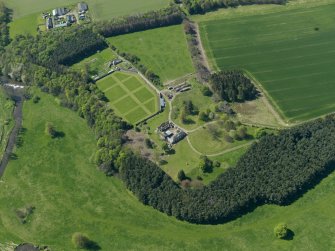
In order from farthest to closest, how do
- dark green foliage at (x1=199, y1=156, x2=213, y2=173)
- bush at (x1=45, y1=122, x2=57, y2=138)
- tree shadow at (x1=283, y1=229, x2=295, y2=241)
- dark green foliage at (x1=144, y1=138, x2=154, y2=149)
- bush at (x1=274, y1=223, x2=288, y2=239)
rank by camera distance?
bush at (x1=45, y1=122, x2=57, y2=138), dark green foliage at (x1=144, y1=138, x2=154, y2=149), dark green foliage at (x1=199, y1=156, x2=213, y2=173), tree shadow at (x1=283, y1=229, x2=295, y2=241), bush at (x1=274, y1=223, x2=288, y2=239)

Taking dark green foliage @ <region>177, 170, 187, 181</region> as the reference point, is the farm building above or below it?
above

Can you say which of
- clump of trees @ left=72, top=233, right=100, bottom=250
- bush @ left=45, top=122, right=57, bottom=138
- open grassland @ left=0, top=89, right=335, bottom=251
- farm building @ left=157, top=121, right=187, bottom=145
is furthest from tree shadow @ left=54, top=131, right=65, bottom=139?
clump of trees @ left=72, top=233, right=100, bottom=250

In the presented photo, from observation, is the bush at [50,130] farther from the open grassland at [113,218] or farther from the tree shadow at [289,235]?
the tree shadow at [289,235]

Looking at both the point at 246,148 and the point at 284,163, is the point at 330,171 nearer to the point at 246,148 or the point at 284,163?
the point at 284,163

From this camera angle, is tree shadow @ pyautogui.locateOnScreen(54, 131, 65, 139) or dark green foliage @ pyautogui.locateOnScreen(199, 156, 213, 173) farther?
tree shadow @ pyautogui.locateOnScreen(54, 131, 65, 139)

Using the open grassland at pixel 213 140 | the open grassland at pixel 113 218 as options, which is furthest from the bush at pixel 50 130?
the open grassland at pixel 213 140

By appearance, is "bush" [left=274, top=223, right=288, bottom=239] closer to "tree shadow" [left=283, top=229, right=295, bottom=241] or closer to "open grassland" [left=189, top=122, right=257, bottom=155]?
"tree shadow" [left=283, top=229, right=295, bottom=241]
